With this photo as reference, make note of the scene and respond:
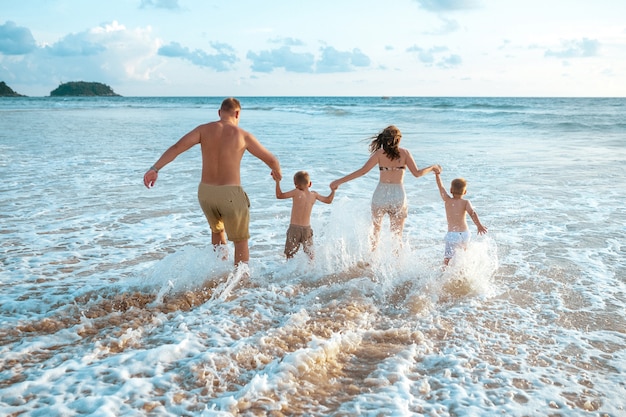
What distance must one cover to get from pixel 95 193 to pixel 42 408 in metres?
7.48

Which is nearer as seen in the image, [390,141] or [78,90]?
[390,141]

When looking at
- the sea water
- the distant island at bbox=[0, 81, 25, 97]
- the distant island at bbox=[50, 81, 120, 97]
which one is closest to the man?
the sea water

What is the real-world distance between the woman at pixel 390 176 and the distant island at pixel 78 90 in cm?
13881

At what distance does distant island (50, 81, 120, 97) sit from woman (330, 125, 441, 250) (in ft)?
455

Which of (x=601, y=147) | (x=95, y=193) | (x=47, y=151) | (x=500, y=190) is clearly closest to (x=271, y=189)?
(x=95, y=193)

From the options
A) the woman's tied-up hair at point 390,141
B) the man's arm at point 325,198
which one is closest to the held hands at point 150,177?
the man's arm at point 325,198

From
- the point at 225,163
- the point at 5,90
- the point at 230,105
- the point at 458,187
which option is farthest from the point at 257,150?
the point at 5,90

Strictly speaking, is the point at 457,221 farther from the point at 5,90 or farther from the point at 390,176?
the point at 5,90

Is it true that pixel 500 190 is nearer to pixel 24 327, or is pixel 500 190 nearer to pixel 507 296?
pixel 507 296

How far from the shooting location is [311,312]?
479cm

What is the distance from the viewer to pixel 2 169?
1252 centimetres

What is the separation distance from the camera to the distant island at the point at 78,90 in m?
130

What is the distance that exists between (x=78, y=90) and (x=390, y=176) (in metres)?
140

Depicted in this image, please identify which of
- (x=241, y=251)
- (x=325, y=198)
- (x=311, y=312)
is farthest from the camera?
(x=325, y=198)
